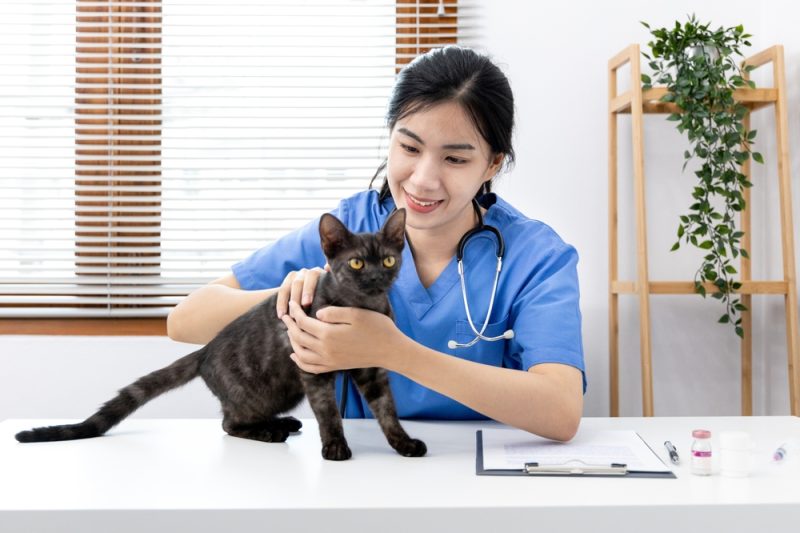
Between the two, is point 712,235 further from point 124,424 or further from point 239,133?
point 124,424

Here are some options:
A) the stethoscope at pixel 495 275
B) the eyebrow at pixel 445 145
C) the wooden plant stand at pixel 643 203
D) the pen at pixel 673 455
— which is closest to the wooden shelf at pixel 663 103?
the wooden plant stand at pixel 643 203

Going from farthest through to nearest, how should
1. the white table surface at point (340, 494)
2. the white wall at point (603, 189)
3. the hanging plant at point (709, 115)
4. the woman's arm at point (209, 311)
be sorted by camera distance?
the white wall at point (603, 189)
the hanging plant at point (709, 115)
the woman's arm at point (209, 311)
the white table surface at point (340, 494)

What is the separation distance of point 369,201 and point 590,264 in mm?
1073

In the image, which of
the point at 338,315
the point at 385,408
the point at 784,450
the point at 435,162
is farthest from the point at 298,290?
the point at 784,450

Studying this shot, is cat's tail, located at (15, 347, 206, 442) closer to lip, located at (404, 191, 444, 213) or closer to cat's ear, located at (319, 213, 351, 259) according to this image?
cat's ear, located at (319, 213, 351, 259)

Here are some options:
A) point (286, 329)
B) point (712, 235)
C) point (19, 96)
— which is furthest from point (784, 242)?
point (19, 96)

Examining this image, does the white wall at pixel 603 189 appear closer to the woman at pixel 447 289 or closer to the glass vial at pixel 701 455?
the woman at pixel 447 289

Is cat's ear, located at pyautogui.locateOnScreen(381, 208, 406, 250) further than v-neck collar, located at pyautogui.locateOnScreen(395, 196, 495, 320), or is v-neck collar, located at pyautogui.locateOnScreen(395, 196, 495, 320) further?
v-neck collar, located at pyautogui.locateOnScreen(395, 196, 495, 320)

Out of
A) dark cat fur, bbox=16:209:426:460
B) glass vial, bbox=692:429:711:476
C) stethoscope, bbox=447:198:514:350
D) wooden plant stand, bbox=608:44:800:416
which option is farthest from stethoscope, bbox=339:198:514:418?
wooden plant stand, bbox=608:44:800:416

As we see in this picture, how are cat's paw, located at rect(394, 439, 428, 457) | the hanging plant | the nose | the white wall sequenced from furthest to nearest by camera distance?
the white wall, the hanging plant, the nose, cat's paw, located at rect(394, 439, 428, 457)

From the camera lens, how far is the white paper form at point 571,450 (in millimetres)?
989

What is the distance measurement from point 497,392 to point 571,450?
0.45 feet

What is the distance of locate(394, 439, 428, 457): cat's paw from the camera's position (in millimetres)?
→ 1041

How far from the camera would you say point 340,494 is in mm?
852
